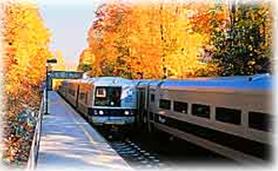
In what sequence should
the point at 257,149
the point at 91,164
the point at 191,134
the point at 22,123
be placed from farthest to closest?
the point at 22,123
the point at 191,134
the point at 91,164
the point at 257,149

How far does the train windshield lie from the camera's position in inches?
725

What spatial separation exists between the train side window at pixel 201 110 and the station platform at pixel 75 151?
6.20 ft

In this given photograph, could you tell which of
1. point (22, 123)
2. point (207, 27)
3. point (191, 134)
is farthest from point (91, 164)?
point (207, 27)

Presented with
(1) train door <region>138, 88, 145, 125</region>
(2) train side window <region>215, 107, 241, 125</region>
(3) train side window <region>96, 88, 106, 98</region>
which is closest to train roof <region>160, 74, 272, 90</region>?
(2) train side window <region>215, 107, 241, 125</region>

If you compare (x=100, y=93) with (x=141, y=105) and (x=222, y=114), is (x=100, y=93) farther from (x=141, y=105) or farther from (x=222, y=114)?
(x=222, y=114)

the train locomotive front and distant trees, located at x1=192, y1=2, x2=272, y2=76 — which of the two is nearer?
distant trees, located at x1=192, y1=2, x2=272, y2=76

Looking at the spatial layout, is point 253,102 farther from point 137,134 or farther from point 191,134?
point 137,134

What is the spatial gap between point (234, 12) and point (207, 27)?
1.62m

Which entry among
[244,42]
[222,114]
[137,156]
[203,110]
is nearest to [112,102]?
[244,42]

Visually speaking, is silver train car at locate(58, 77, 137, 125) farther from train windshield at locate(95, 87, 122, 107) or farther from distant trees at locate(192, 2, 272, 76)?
distant trees at locate(192, 2, 272, 76)

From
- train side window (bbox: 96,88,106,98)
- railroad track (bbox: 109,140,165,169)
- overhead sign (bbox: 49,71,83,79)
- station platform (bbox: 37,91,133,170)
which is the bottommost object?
railroad track (bbox: 109,140,165,169)

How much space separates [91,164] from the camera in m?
10.3

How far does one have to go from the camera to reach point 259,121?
29.3ft

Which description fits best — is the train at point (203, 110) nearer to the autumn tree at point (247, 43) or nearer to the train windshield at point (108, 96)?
the train windshield at point (108, 96)
